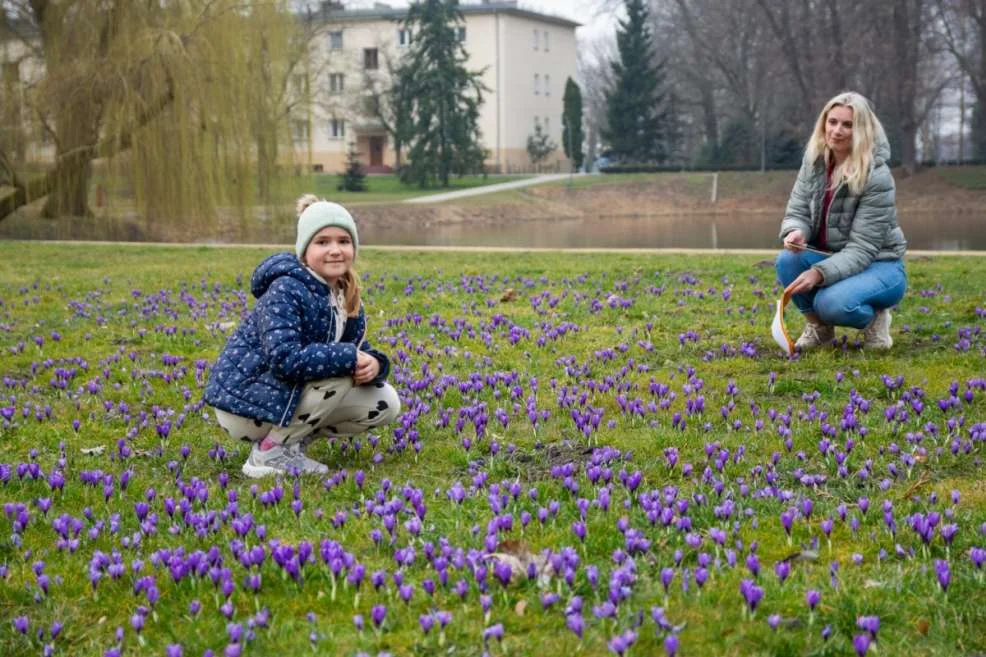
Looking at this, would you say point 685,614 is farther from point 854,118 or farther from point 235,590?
point 854,118

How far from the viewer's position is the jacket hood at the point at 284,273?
5031mm

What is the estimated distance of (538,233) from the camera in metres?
34.5

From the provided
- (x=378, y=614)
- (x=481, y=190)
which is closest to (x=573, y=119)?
(x=481, y=190)

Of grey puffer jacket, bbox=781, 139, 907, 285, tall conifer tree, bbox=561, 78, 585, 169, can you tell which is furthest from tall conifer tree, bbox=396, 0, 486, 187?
grey puffer jacket, bbox=781, 139, 907, 285

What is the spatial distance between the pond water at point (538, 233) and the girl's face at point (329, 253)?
58.1 ft

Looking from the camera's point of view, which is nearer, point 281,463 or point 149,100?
point 281,463

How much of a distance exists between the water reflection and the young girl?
19127mm

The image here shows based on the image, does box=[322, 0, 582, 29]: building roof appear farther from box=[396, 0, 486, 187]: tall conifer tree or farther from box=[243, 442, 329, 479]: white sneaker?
box=[243, 442, 329, 479]: white sneaker

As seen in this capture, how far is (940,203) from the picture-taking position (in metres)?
46.2

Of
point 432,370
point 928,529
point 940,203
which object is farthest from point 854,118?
point 940,203

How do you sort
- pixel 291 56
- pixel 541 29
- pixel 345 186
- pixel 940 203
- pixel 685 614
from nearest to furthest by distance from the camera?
pixel 685 614
pixel 291 56
pixel 940 203
pixel 345 186
pixel 541 29

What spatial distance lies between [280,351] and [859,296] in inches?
161

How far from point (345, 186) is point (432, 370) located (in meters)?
47.7

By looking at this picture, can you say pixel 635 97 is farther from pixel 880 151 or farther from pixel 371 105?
pixel 880 151
